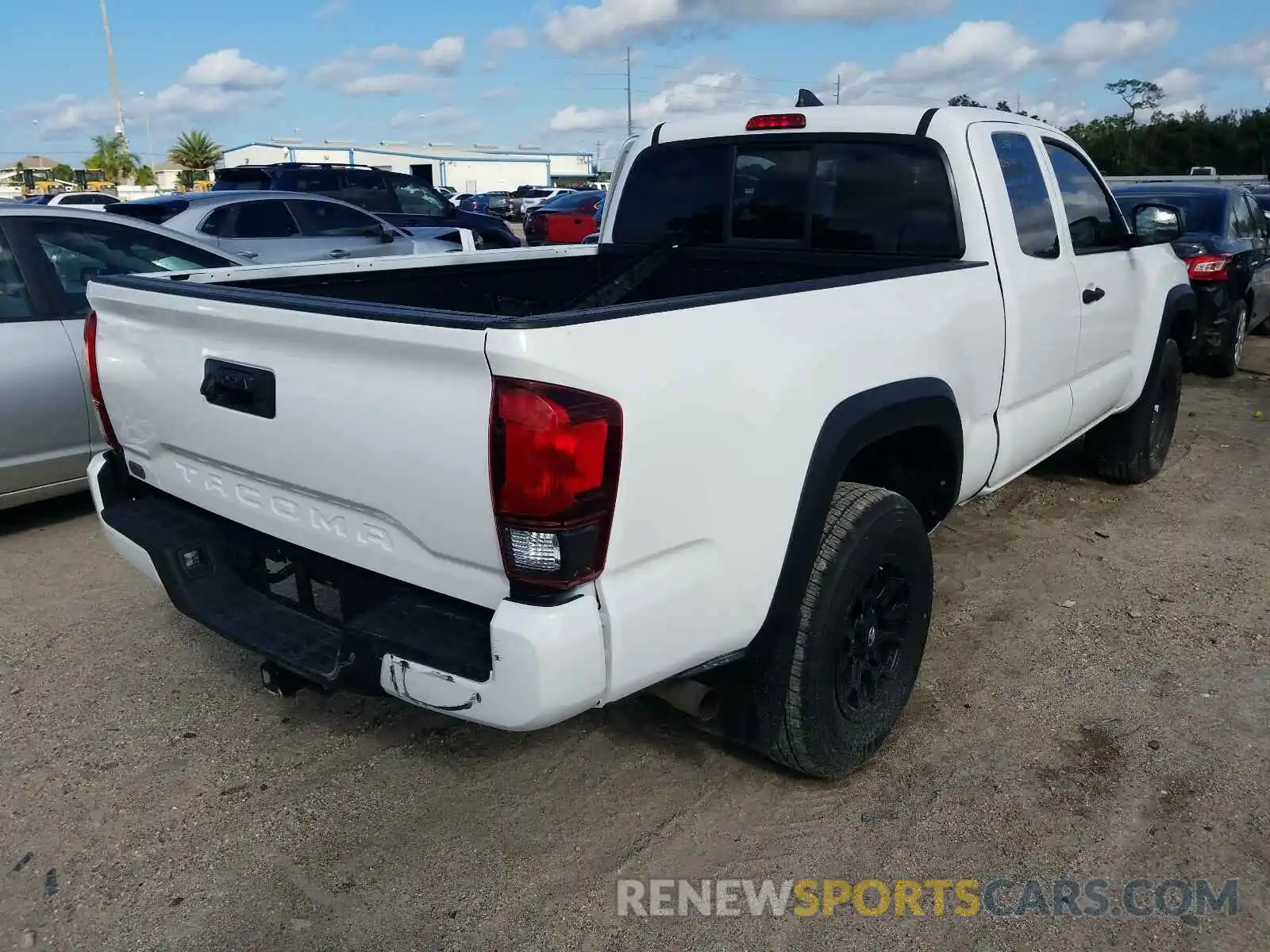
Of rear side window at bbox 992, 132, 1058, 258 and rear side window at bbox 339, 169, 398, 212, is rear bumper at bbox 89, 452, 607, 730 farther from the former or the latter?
rear side window at bbox 339, 169, 398, 212

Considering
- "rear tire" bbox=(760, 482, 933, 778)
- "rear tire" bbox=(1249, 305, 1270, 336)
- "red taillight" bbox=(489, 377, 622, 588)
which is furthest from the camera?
"rear tire" bbox=(1249, 305, 1270, 336)

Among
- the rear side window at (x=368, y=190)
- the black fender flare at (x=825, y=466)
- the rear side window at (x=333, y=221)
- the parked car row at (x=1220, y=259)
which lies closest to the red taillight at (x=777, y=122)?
the black fender flare at (x=825, y=466)

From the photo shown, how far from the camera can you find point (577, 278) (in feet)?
15.6

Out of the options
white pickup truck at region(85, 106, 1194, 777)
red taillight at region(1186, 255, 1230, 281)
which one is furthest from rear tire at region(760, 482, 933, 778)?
red taillight at region(1186, 255, 1230, 281)

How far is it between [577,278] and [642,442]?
271 centimetres

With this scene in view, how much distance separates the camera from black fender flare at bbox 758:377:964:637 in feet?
8.56

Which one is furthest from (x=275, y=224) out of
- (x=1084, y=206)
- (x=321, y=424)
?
(x=321, y=424)

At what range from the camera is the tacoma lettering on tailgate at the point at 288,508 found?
2502 millimetres

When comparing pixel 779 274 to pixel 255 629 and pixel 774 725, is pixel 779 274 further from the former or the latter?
pixel 255 629

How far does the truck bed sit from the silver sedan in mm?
4945

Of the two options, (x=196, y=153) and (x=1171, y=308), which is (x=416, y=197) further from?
(x=196, y=153)

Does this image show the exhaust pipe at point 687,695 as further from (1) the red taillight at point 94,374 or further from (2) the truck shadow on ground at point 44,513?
(2) the truck shadow on ground at point 44,513

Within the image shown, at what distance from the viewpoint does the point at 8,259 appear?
5.06 metres

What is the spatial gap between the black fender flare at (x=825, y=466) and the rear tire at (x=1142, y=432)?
3.10 m
